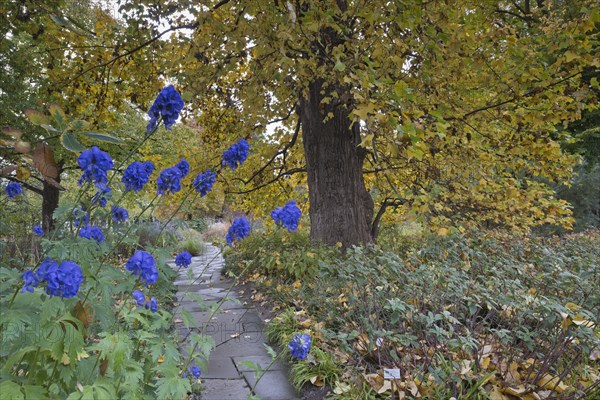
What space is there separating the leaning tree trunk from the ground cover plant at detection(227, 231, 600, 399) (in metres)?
1.69

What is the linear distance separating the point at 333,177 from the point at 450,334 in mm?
3681

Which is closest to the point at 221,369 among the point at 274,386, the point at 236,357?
the point at 236,357

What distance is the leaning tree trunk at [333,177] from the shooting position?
626 centimetres

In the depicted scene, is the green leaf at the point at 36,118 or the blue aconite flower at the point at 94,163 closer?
the green leaf at the point at 36,118

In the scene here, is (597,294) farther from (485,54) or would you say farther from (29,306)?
(29,306)

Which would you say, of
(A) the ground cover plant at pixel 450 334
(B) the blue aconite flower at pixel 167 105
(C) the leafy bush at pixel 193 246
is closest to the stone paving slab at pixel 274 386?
(A) the ground cover plant at pixel 450 334

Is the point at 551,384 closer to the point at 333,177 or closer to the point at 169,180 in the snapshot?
the point at 169,180

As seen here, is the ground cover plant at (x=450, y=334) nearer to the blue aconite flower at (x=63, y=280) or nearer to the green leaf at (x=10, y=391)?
the blue aconite flower at (x=63, y=280)

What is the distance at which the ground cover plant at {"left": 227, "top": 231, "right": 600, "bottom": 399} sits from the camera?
8.48ft

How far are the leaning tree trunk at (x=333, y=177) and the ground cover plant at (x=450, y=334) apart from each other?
169 centimetres

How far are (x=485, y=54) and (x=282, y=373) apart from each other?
4.70m

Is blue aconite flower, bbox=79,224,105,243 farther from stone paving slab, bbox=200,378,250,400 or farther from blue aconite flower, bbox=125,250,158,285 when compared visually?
stone paving slab, bbox=200,378,250,400

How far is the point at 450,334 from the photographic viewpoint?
9.30 ft

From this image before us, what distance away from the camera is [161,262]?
2.47 m
